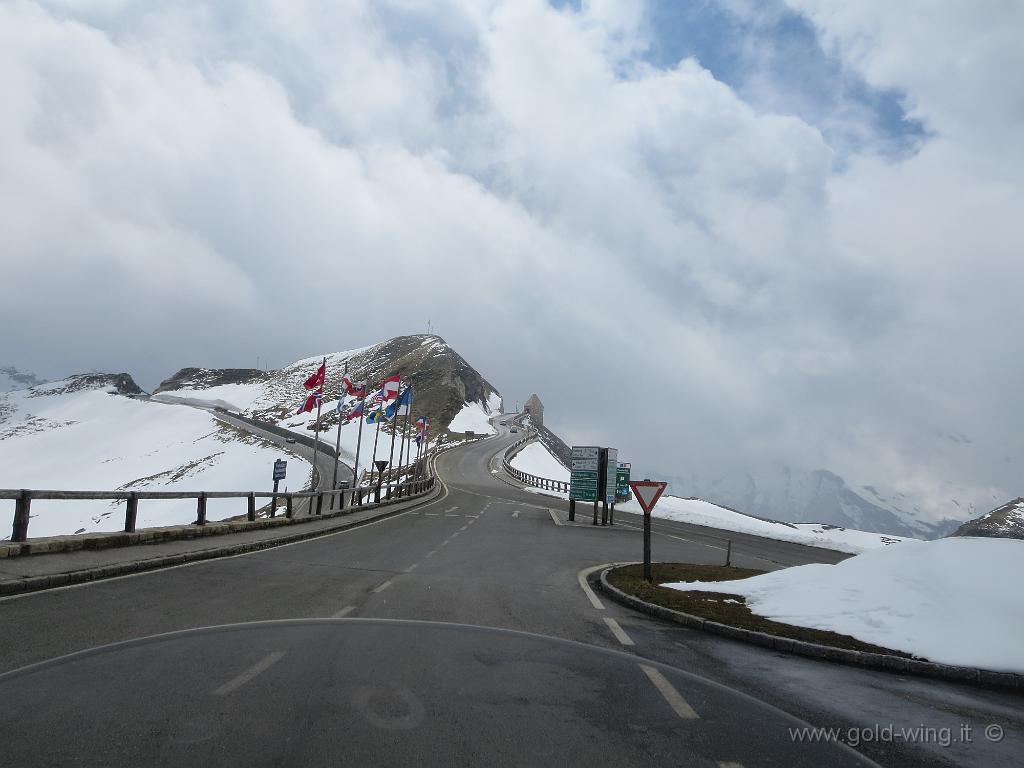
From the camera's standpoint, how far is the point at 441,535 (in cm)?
2353

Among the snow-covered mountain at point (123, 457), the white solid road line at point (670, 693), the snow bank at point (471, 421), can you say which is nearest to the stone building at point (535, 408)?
the snow bank at point (471, 421)

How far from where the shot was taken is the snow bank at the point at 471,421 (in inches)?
5270

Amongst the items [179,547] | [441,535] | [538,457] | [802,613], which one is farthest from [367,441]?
[802,613]

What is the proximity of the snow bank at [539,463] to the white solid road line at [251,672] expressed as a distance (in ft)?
261

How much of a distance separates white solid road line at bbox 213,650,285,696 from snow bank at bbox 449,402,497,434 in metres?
124

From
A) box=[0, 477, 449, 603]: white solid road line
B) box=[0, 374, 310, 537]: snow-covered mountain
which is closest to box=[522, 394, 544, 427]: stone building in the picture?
box=[0, 374, 310, 537]: snow-covered mountain

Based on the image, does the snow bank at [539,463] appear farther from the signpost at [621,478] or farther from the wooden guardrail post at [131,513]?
the wooden guardrail post at [131,513]

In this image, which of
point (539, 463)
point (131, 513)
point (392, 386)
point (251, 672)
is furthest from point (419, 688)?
point (539, 463)

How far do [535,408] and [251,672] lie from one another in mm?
183677

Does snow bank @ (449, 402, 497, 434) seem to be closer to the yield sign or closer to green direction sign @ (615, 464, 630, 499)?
green direction sign @ (615, 464, 630, 499)

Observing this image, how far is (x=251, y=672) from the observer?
5723 mm

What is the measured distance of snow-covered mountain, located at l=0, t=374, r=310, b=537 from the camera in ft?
237

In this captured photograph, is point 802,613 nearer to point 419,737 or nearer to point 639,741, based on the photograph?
point 639,741

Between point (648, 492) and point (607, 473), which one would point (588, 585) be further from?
point (607, 473)
